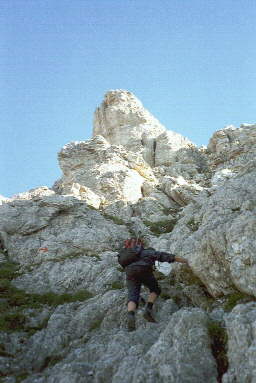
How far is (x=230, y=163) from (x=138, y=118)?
33.4 meters

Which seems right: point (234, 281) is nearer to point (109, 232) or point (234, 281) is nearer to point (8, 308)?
point (8, 308)

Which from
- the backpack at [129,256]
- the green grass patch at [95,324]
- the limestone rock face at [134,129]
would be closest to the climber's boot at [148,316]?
the backpack at [129,256]

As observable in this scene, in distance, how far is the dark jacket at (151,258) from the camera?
14.1 metres

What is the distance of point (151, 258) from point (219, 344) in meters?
4.63

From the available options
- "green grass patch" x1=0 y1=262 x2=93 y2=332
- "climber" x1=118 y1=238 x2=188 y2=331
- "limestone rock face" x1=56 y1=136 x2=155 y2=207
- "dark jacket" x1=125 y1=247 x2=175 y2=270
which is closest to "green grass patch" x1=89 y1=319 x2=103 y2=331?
"climber" x1=118 y1=238 x2=188 y2=331

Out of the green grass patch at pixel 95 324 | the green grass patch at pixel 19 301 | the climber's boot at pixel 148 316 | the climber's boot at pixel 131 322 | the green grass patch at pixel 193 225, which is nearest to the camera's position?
the climber's boot at pixel 131 322

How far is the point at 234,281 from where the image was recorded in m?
13.1

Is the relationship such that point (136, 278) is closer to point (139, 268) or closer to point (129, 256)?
point (139, 268)

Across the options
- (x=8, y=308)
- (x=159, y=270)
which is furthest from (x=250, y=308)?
(x=8, y=308)

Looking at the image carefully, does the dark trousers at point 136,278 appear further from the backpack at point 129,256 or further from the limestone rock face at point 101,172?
the limestone rock face at point 101,172

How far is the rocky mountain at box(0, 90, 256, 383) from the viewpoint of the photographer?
10164mm

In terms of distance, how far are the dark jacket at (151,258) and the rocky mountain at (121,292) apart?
1688mm

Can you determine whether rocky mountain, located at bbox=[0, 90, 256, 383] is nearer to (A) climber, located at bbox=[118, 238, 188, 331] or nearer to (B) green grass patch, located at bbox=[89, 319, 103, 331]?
(B) green grass patch, located at bbox=[89, 319, 103, 331]

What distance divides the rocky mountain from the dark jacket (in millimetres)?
1688
